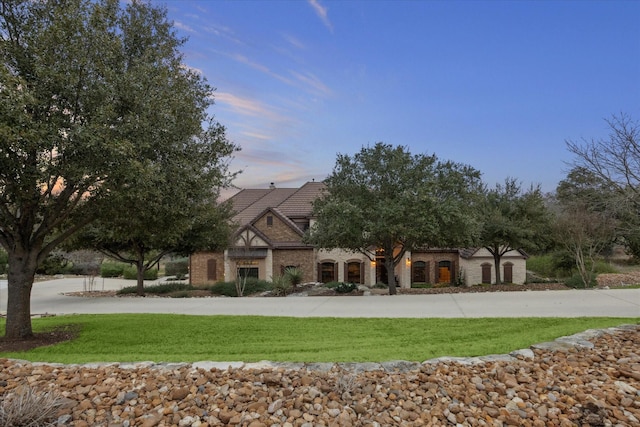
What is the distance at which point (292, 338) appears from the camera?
702 cm

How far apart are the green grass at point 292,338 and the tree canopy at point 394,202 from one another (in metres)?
5.50

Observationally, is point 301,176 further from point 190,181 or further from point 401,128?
point 190,181

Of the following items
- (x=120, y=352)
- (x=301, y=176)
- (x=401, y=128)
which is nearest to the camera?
(x=120, y=352)

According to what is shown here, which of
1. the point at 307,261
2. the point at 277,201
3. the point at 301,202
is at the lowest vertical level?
the point at 307,261

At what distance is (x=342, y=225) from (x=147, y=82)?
27.1 feet

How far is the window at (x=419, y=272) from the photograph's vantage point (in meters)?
26.4

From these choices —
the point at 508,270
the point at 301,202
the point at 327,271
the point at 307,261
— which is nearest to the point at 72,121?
the point at 307,261

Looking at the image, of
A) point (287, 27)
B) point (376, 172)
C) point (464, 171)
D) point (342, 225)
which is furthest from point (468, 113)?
point (287, 27)

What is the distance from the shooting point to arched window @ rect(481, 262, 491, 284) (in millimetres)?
25078

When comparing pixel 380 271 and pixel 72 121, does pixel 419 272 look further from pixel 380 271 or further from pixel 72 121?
pixel 72 121

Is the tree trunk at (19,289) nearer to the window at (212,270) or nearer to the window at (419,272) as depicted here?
the window at (212,270)

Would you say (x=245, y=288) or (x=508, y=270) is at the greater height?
(x=508, y=270)

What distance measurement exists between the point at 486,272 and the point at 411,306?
16428 mm

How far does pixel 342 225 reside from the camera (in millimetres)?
13898
